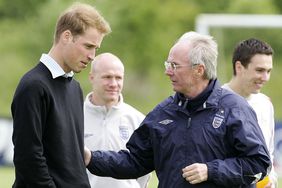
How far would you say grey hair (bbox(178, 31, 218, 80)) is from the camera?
19.1 feet

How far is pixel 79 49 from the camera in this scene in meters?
5.61

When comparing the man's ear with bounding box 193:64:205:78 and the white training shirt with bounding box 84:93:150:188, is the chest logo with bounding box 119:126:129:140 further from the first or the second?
the man's ear with bounding box 193:64:205:78

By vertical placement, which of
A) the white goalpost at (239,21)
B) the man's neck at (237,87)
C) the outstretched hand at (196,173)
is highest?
the white goalpost at (239,21)

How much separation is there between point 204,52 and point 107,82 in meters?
1.71

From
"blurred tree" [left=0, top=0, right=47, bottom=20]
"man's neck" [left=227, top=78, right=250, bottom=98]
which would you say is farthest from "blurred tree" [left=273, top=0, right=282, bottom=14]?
"man's neck" [left=227, top=78, right=250, bottom=98]

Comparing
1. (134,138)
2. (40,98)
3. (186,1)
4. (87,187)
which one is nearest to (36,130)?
(40,98)

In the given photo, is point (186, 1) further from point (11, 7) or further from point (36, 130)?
point (36, 130)

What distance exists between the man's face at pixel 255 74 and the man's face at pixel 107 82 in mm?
1067

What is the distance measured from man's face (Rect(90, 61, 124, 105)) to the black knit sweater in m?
1.64

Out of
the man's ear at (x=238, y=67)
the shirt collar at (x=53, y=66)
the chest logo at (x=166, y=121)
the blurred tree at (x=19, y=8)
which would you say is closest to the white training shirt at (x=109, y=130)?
the man's ear at (x=238, y=67)

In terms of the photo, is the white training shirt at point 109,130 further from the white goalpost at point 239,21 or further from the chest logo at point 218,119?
the white goalpost at point 239,21

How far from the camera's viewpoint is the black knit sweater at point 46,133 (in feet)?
17.5

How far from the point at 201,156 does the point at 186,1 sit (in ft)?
105

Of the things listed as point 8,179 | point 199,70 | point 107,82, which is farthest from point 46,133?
point 8,179
